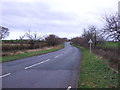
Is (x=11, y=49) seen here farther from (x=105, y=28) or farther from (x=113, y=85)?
(x=113, y=85)

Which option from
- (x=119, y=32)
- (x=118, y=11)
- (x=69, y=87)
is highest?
(x=118, y=11)

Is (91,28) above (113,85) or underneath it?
above

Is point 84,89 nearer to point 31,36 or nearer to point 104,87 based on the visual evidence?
point 104,87

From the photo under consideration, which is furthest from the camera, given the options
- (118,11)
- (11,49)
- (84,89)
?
(11,49)

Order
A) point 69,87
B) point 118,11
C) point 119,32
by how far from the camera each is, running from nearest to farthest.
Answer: point 69,87, point 119,32, point 118,11

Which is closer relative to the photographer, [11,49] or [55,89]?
[55,89]

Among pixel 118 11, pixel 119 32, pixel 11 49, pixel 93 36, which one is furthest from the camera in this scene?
pixel 93 36

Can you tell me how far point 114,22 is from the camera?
833 inches

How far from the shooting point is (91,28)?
60375 millimetres

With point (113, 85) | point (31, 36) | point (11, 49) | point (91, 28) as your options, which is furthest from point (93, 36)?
point (113, 85)

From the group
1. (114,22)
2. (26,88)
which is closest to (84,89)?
(26,88)

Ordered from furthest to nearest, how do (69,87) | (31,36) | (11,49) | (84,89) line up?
(31,36)
(11,49)
(69,87)
(84,89)

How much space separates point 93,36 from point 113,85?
4610cm

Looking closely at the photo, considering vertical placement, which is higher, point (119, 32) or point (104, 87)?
point (119, 32)
